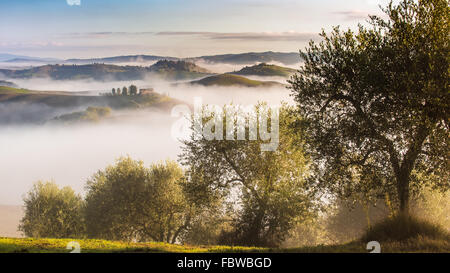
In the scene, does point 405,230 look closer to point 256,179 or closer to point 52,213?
point 256,179

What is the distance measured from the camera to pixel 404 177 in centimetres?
2491

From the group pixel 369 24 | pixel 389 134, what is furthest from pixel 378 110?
pixel 369 24

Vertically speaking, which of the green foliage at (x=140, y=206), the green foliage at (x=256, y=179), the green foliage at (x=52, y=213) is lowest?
the green foliage at (x=52, y=213)

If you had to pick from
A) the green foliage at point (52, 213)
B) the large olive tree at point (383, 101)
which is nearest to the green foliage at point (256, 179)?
the large olive tree at point (383, 101)

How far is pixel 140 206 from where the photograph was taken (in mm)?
50531

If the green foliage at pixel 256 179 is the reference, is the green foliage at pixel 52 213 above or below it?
below

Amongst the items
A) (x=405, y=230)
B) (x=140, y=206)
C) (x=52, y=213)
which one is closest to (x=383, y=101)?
(x=405, y=230)

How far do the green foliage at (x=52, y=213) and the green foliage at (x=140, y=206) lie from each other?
26.0 feet

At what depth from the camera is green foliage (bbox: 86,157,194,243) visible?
165 feet

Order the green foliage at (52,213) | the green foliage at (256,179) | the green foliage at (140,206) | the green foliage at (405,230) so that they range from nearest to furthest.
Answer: the green foliage at (405,230) → the green foliage at (256,179) → the green foliage at (140,206) → the green foliage at (52,213)

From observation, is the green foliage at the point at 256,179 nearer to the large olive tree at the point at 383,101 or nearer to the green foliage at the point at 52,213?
the large olive tree at the point at 383,101

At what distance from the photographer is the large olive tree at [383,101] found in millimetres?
22953

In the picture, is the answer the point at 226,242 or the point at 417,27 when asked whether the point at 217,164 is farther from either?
the point at 417,27

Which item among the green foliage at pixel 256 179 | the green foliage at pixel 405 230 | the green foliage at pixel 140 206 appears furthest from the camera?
the green foliage at pixel 140 206
